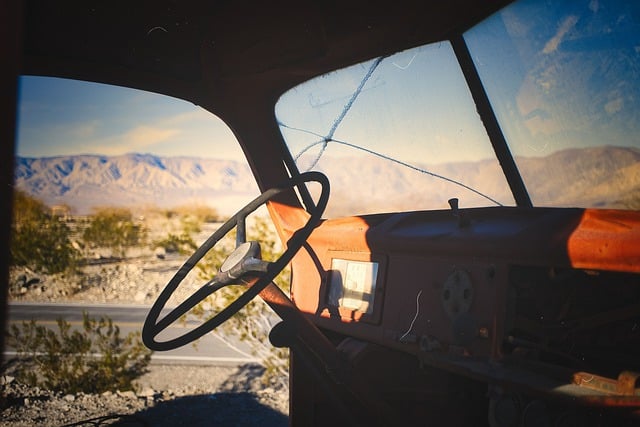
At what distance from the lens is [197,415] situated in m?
4.65

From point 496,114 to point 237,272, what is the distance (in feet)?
3.95

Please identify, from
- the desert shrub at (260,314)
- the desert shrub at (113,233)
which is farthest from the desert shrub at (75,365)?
the desert shrub at (113,233)

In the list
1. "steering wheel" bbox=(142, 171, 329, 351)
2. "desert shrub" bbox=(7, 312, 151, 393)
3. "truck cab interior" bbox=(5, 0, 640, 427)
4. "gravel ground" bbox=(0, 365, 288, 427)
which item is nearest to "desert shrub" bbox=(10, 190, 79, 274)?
"desert shrub" bbox=(7, 312, 151, 393)

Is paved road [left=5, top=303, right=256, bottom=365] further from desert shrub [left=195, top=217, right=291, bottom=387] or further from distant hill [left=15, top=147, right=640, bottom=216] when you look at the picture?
distant hill [left=15, top=147, right=640, bottom=216]

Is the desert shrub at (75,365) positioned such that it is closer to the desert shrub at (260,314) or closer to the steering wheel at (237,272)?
the desert shrub at (260,314)

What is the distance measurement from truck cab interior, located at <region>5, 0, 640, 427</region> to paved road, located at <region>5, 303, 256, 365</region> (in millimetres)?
4813

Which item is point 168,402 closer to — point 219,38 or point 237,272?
point 237,272

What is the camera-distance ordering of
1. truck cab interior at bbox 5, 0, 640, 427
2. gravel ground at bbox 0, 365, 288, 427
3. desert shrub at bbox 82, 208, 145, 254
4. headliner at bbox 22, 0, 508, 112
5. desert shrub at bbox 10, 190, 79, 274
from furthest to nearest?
desert shrub at bbox 82, 208, 145, 254, desert shrub at bbox 10, 190, 79, 274, gravel ground at bbox 0, 365, 288, 427, headliner at bbox 22, 0, 508, 112, truck cab interior at bbox 5, 0, 640, 427

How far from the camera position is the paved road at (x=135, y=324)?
761cm

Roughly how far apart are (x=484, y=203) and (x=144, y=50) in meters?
1.78

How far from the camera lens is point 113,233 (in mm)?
18547

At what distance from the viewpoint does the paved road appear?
25.0 feet

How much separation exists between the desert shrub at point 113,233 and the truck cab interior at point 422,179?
16.1m

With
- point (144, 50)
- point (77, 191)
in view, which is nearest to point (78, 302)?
point (144, 50)
